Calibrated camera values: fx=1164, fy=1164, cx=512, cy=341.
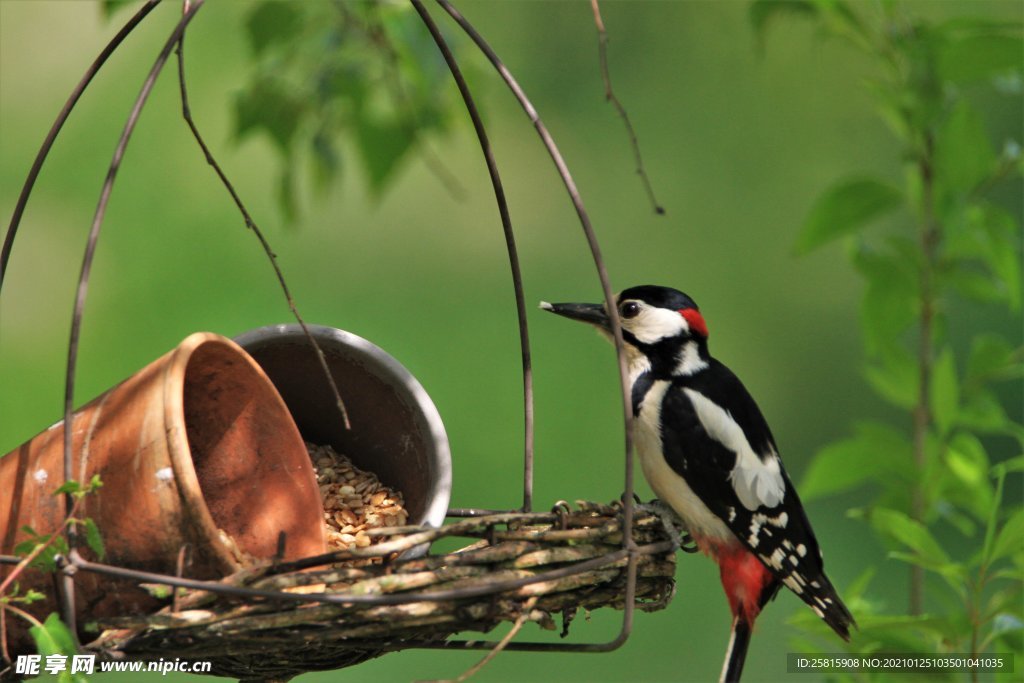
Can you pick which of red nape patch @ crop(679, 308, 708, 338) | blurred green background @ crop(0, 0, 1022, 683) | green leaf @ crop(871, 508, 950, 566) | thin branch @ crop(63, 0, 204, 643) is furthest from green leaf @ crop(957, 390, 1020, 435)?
blurred green background @ crop(0, 0, 1022, 683)

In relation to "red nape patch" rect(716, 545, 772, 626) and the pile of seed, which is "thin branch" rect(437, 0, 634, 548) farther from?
"red nape patch" rect(716, 545, 772, 626)

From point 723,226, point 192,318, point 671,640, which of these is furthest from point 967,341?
point 192,318

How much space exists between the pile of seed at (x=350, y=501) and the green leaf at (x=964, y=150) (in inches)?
42.6

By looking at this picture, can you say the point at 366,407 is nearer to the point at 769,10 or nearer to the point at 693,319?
the point at 693,319

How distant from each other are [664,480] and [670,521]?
0.25 meters

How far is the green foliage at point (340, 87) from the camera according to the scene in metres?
2.21

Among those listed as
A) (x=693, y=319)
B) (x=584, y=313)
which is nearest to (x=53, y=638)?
(x=584, y=313)

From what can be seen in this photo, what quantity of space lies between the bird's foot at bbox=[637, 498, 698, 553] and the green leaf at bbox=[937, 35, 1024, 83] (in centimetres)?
86

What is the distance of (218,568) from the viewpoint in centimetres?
129

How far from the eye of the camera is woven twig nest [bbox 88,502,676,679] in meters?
1.20

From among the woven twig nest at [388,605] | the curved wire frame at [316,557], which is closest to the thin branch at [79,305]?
the curved wire frame at [316,557]

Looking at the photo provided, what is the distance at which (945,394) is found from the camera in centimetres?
203

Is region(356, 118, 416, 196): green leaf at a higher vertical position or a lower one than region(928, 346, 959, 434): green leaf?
higher

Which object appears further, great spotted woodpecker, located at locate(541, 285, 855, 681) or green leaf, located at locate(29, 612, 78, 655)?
great spotted woodpecker, located at locate(541, 285, 855, 681)
